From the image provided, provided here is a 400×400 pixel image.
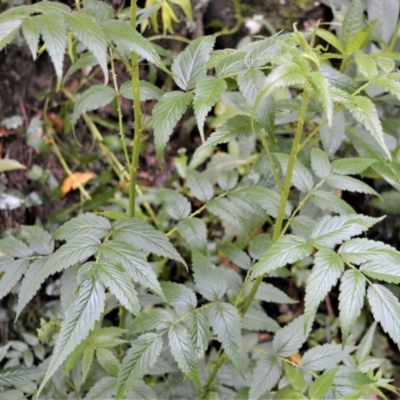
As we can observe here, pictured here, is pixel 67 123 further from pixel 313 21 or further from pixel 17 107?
pixel 313 21

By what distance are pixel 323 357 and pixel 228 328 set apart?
293 millimetres

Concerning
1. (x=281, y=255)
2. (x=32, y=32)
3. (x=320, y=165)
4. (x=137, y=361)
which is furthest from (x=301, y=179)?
(x=32, y=32)

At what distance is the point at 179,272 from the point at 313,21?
1.46 metres

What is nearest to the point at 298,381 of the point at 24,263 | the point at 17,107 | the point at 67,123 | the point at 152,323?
the point at 152,323

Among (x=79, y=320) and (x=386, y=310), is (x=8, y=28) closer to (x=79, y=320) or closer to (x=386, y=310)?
(x=79, y=320)

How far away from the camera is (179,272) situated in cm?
209

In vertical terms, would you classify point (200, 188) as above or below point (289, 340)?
above

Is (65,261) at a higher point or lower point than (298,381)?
higher

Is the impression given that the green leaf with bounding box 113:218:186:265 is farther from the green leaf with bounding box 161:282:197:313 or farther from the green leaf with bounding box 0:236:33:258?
the green leaf with bounding box 0:236:33:258

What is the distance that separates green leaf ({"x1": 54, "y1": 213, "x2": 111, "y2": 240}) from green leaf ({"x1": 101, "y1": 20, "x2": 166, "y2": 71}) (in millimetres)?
361

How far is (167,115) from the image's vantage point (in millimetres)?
866

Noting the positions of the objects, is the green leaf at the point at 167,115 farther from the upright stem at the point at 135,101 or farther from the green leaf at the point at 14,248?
the green leaf at the point at 14,248

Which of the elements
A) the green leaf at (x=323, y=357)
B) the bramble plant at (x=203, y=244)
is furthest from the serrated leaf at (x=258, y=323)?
the green leaf at (x=323, y=357)

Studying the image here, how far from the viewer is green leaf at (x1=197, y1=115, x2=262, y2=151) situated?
2.95 feet
